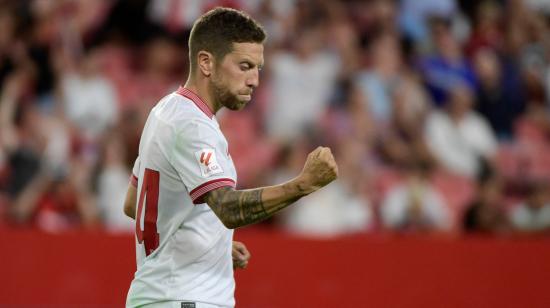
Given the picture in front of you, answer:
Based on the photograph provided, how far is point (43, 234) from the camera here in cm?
804

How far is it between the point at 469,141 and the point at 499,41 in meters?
1.48

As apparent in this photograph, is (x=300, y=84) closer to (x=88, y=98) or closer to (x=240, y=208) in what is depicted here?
(x=88, y=98)

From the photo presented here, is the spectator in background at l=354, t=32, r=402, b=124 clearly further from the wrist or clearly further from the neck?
the wrist

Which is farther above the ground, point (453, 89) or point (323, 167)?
point (453, 89)

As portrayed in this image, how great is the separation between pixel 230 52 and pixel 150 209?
2.33 feet

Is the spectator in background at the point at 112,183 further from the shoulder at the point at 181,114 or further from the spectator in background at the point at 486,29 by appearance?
the shoulder at the point at 181,114

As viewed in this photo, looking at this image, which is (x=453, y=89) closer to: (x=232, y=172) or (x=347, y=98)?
(x=347, y=98)

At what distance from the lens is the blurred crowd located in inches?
350

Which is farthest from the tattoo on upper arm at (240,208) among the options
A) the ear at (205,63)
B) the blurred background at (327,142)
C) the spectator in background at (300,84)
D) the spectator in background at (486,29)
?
the spectator in background at (486,29)

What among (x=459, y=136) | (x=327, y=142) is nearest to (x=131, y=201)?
(x=327, y=142)

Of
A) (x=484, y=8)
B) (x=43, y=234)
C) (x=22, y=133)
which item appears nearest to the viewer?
(x=43, y=234)

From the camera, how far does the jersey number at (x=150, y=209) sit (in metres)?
4.06

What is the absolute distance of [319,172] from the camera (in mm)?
3709

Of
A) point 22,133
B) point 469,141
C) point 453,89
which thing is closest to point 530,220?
point 469,141
